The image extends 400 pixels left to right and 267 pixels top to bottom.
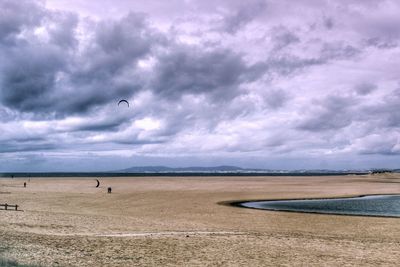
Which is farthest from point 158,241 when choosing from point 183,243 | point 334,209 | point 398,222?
point 334,209

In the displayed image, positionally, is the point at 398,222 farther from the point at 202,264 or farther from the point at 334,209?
the point at 202,264

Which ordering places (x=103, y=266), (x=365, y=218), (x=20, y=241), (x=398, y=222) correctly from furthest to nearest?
(x=365, y=218), (x=398, y=222), (x=20, y=241), (x=103, y=266)

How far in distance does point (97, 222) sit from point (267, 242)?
45.2ft

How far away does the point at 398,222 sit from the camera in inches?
1476

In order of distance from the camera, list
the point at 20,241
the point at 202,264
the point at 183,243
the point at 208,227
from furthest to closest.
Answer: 1. the point at 208,227
2. the point at 183,243
3. the point at 20,241
4. the point at 202,264

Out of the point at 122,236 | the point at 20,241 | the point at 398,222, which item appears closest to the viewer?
the point at 20,241

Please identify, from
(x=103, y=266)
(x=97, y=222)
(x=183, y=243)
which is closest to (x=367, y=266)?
(x=183, y=243)

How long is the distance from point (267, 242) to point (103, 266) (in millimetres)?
10764

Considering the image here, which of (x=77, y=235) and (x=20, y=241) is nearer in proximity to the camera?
(x=20, y=241)

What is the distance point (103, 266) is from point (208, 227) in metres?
15.1

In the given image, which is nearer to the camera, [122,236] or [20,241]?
[20,241]

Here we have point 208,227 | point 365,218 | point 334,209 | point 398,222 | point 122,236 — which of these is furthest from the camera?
point 334,209

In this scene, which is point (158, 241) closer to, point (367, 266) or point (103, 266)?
point (103, 266)

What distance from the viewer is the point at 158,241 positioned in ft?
79.1
